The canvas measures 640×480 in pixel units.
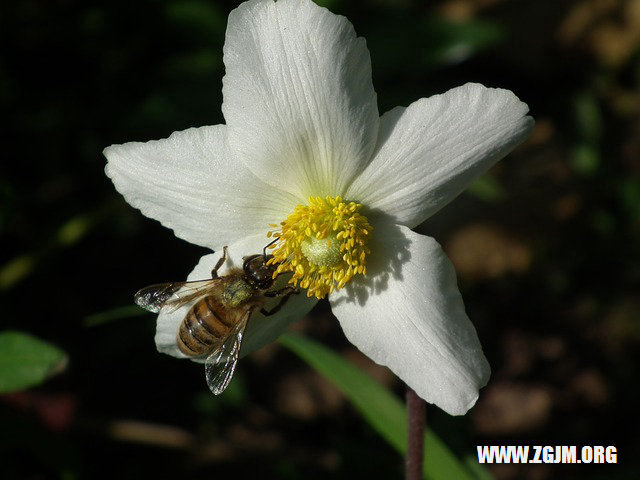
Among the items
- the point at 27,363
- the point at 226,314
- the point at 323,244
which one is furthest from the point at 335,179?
the point at 27,363

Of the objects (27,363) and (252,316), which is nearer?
(252,316)

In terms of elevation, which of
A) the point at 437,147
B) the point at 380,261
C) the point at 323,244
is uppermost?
the point at 437,147

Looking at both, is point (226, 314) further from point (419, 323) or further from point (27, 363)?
point (27, 363)

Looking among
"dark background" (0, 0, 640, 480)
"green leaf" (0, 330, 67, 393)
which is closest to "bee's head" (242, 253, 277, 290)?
"green leaf" (0, 330, 67, 393)

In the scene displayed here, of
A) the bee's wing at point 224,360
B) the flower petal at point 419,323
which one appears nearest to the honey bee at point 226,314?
the bee's wing at point 224,360

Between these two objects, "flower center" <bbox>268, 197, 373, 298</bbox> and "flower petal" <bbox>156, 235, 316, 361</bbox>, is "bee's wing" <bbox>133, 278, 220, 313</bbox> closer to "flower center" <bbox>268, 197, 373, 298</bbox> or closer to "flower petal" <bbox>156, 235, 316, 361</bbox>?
"flower petal" <bbox>156, 235, 316, 361</bbox>

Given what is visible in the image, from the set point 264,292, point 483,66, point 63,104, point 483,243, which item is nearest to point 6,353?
point 264,292

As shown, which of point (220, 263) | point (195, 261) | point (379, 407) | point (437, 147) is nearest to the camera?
point (437, 147)
